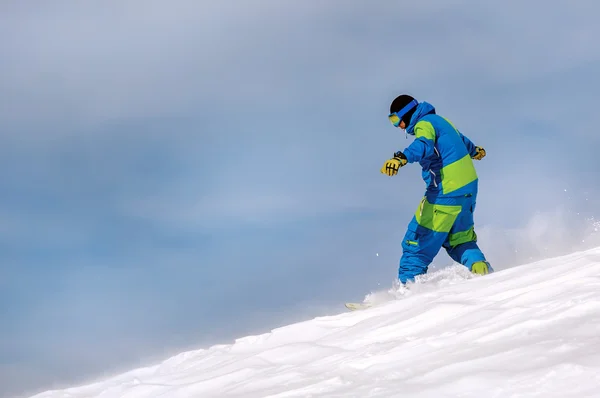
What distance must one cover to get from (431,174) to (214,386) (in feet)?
12.4

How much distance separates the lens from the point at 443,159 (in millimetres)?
6848

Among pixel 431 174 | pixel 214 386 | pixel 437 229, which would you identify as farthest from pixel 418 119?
pixel 214 386

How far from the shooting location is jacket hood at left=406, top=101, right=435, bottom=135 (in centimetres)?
700

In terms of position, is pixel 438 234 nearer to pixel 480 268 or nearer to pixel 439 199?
pixel 439 199

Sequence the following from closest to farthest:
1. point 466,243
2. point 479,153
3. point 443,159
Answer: point 443,159
point 466,243
point 479,153

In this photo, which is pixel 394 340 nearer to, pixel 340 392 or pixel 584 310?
pixel 340 392

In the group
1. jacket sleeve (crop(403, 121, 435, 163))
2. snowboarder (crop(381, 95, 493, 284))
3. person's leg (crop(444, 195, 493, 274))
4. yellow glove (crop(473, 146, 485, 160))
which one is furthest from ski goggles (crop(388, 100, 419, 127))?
person's leg (crop(444, 195, 493, 274))

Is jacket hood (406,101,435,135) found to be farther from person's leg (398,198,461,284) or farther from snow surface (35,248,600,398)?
snow surface (35,248,600,398)

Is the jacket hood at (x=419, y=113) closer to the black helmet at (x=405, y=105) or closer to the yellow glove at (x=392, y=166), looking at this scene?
the black helmet at (x=405, y=105)

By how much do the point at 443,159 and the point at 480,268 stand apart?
4.04 ft

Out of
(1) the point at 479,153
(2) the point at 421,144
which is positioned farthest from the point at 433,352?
(1) the point at 479,153

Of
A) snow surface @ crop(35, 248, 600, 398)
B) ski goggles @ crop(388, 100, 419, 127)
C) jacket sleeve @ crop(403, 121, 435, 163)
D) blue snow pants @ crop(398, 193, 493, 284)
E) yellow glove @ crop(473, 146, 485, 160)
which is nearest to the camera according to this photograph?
snow surface @ crop(35, 248, 600, 398)

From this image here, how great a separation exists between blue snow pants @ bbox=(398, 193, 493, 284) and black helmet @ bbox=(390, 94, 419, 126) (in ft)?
3.02

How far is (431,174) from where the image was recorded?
6973 millimetres
